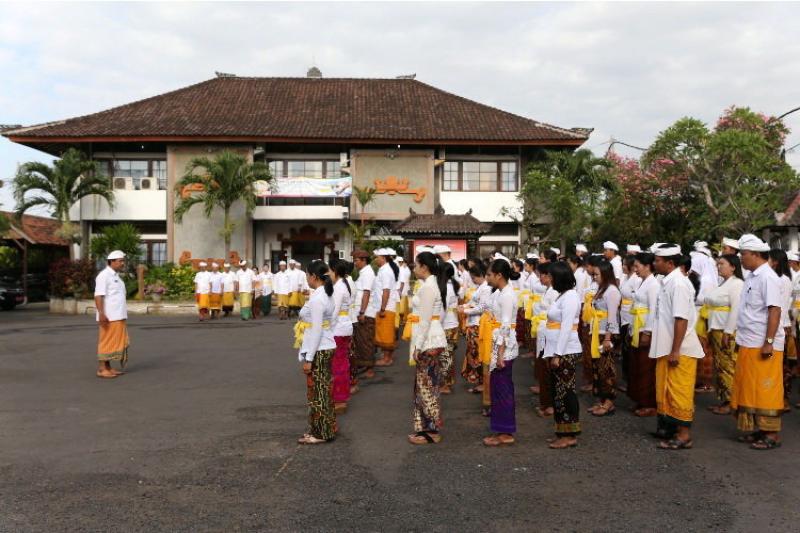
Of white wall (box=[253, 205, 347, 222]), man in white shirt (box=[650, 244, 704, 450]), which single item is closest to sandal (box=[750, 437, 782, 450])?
man in white shirt (box=[650, 244, 704, 450])

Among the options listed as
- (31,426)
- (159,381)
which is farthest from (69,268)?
(31,426)

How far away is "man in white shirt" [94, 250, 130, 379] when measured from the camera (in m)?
9.44

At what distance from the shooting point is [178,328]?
15.8m

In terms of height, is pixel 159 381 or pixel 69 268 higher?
pixel 69 268

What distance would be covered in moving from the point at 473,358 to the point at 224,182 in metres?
16.4

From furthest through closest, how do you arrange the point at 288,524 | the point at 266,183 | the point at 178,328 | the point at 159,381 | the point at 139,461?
the point at 266,183 < the point at 178,328 < the point at 159,381 < the point at 139,461 < the point at 288,524

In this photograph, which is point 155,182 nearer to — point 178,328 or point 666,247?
point 178,328

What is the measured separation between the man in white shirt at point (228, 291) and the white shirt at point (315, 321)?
13.3 meters

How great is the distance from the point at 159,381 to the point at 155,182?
1791cm

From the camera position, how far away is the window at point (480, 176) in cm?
2567

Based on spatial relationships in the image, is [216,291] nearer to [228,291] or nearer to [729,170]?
[228,291]

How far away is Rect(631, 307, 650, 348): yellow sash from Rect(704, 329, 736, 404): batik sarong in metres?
1.04

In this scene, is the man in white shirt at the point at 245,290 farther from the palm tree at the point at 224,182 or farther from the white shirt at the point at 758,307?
the white shirt at the point at 758,307

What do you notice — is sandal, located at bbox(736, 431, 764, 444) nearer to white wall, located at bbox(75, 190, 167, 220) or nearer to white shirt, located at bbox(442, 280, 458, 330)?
white shirt, located at bbox(442, 280, 458, 330)
